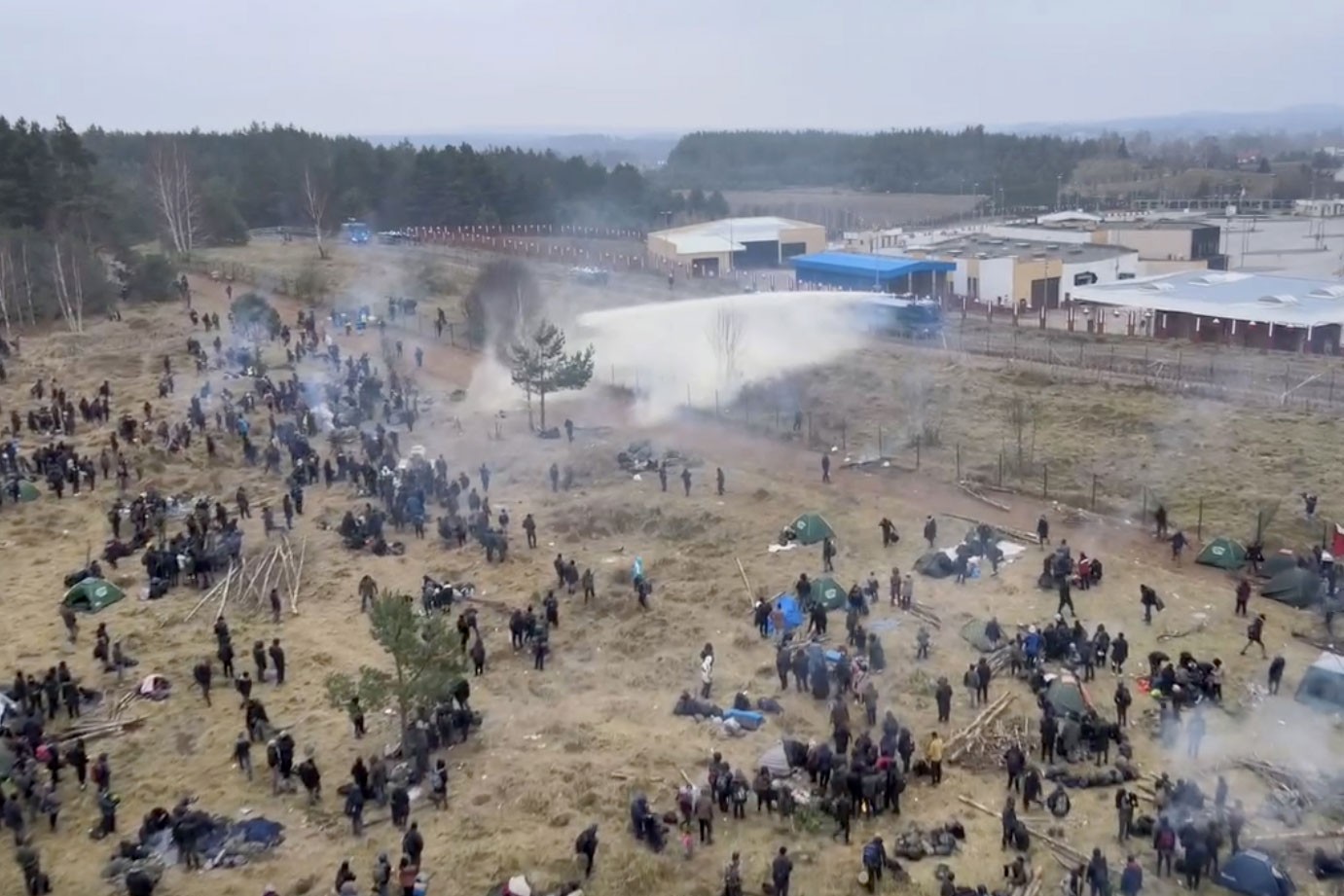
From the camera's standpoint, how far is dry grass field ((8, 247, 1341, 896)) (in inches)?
591

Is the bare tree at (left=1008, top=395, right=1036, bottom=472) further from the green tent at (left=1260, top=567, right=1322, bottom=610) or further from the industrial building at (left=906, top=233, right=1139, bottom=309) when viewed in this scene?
the industrial building at (left=906, top=233, right=1139, bottom=309)

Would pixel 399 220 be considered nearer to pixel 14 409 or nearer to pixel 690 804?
pixel 14 409

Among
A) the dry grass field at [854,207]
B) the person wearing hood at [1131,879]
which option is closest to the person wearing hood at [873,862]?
the person wearing hood at [1131,879]

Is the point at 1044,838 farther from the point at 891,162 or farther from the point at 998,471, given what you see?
the point at 891,162

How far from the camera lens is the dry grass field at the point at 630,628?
15023 millimetres

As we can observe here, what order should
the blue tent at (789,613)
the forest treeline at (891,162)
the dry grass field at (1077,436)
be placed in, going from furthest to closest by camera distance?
the forest treeline at (891,162), the dry grass field at (1077,436), the blue tent at (789,613)

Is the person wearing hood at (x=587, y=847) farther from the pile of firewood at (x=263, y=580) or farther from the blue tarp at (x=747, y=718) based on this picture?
the pile of firewood at (x=263, y=580)

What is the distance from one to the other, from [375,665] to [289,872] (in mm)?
6041

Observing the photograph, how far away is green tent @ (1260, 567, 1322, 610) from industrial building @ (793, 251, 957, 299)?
3296 centimetres

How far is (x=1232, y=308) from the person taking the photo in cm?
4300

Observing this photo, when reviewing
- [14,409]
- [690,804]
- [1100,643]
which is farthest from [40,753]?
[14,409]

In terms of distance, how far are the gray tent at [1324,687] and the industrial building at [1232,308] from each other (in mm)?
25862

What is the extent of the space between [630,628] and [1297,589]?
493 inches

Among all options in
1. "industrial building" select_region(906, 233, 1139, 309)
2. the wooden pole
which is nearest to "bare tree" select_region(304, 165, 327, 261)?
"industrial building" select_region(906, 233, 1139, 309)
